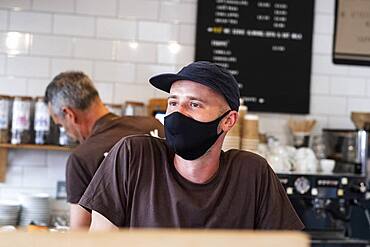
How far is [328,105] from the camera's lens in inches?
142

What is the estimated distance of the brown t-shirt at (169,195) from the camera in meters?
1.30

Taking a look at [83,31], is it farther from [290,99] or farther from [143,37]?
[290,99]

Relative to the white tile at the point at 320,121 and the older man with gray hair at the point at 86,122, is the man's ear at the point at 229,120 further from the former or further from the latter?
the white tile at the point at 320,121

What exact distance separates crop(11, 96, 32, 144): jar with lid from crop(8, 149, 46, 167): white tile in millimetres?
195

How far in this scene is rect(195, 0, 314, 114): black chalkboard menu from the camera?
11.3ft

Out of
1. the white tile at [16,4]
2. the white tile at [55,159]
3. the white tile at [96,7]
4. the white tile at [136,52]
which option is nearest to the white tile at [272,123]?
the white tile at [136,52]

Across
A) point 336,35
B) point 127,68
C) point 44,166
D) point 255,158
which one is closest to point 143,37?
point 127,68

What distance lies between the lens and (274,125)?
3539 mm

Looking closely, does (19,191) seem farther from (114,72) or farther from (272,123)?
(272,123)

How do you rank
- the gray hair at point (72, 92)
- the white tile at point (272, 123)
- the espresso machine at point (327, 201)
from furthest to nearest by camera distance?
the white tile at point (272, 123)
the espresso machine at point (327, 201)
the gray hair at point (72, 92)

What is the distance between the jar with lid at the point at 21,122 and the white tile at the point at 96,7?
68 cm

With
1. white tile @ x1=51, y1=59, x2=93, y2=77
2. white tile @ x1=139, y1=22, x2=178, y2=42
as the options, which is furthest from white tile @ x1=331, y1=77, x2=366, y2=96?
white tile @ x1=51, y1=59, x2=93, y2=77

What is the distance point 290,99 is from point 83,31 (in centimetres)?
135

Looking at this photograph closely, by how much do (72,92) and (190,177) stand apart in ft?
3.06
